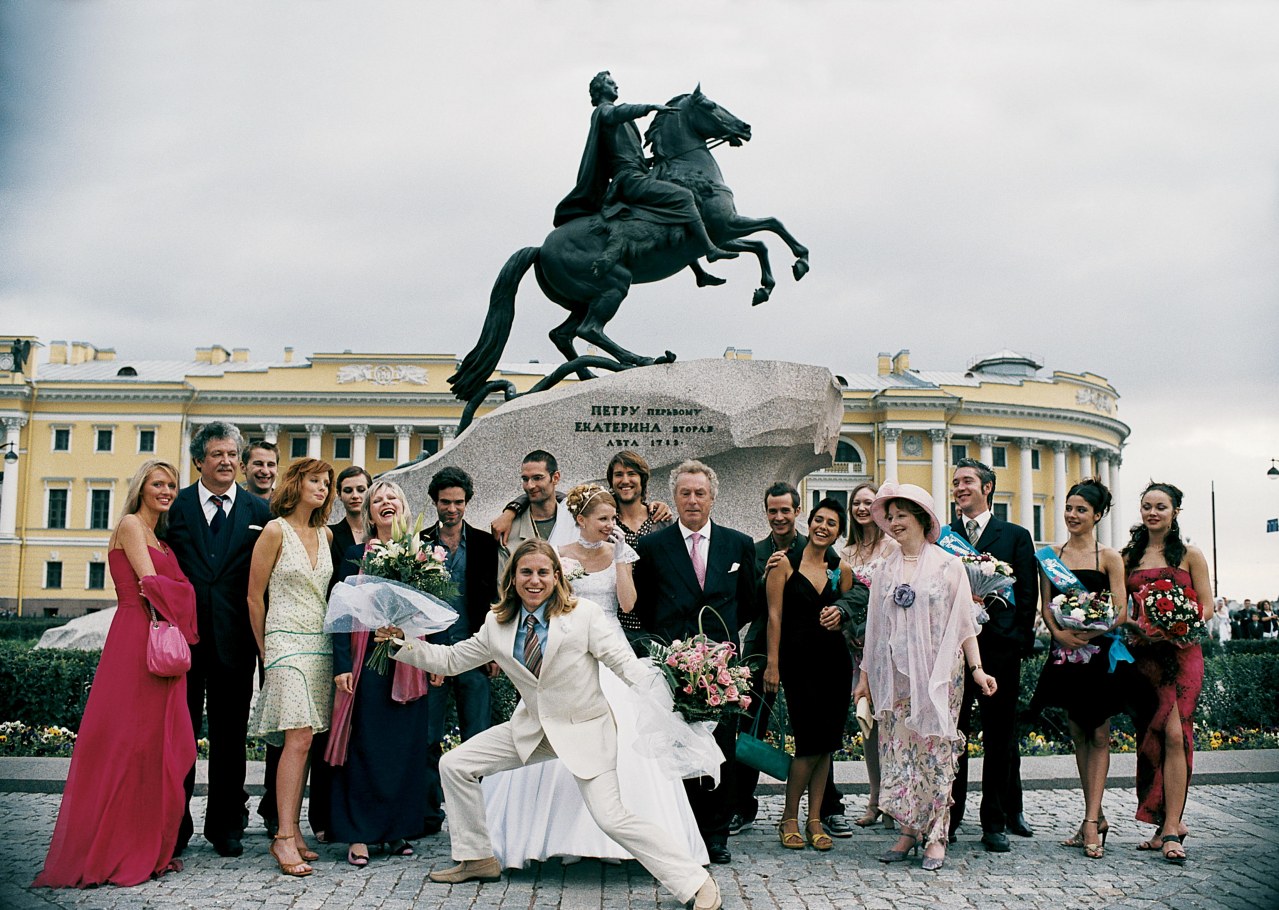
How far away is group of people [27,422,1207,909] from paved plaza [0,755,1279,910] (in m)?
0.12

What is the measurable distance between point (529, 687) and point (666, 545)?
1.02 m

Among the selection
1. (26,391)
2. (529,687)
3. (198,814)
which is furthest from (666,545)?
(26,391)

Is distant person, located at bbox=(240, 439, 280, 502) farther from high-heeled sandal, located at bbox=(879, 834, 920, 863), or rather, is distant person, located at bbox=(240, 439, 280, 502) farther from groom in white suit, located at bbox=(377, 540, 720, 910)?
high-heeled sandal, located at bbox=(879, 834, 920, 863)

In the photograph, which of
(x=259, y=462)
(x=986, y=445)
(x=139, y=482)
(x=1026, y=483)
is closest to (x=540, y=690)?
(x=139, y=482)

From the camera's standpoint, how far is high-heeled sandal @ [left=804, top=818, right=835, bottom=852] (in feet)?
17.6

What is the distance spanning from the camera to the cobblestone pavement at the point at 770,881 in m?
4.46

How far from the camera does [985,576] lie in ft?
17.8

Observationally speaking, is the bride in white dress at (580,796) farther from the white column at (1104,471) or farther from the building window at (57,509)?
the white column at (1104,471)

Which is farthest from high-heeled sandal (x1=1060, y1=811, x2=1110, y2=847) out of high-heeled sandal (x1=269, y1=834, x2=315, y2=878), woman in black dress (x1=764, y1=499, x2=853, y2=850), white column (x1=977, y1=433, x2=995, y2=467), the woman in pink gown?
white column (x1=977, y1=433, x2=995, y2=467)

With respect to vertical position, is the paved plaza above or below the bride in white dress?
below

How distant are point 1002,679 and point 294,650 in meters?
3.38

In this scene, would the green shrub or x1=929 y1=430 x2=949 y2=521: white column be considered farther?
x1=929 y1=430 x2=949 y2=521: white column

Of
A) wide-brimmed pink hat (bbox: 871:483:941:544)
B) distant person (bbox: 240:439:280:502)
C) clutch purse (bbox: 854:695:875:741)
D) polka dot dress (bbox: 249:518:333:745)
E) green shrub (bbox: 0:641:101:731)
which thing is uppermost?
distant person (bbox: 240:439:280:502)

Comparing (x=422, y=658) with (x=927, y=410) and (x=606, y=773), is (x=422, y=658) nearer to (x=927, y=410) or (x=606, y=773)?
(x=606, y=773)
